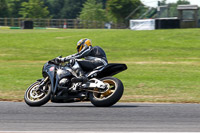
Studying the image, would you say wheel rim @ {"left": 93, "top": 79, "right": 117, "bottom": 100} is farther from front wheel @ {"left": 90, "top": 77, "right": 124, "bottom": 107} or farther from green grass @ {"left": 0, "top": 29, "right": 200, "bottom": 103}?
green grass @ {"left": 0, "top": 29, "right": 200, "bottom": 103}

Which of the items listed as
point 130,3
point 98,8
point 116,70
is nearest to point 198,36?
point 116,70

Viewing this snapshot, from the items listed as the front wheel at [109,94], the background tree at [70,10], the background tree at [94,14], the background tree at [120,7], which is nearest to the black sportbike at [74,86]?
the front wheel at [109,94]

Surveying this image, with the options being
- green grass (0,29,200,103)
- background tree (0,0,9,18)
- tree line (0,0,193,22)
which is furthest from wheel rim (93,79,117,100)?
background tree (0,0,9,18)

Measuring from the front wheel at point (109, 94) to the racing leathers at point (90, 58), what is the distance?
49cm

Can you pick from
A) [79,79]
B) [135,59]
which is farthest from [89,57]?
[135,59]

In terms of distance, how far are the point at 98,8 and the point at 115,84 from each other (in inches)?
4219

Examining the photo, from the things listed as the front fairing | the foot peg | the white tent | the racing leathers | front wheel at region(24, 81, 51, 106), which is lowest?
the white tent

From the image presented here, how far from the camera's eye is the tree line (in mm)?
95562

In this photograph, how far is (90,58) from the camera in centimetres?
913

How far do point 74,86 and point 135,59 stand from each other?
48.8ft

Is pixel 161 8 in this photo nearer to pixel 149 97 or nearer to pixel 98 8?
pixel 149 97

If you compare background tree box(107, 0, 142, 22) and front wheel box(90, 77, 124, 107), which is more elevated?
front wheel box(90, 77, 124, 107)

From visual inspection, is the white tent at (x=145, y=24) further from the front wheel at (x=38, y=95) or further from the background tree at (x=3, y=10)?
the background tree at (x=3, y=10)

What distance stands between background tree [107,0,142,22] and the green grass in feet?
202
